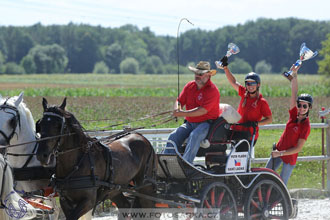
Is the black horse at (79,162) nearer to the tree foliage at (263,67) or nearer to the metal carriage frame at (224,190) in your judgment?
the metal carriage frame at (224,190)

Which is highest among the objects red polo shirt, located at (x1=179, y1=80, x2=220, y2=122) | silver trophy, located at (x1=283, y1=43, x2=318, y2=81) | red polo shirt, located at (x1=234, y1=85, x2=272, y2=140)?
silver trophy, located at (x1=283, y1=43, x2=318, y2=81)

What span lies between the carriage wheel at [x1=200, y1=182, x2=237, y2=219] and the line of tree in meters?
56.5

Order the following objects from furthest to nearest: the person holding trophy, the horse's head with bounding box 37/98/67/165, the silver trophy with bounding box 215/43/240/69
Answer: the silver trophy with bounding box 215/43/240/69
the person holding trophy
the horse's head with bounding box 37/98/67/165

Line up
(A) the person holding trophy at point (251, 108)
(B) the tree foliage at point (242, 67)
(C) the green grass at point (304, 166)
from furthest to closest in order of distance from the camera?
(B) the tree foliage at point (242, 67)
(C) the green grass at point (304, 166)
(A) the person holding trophy at point (251, 108)

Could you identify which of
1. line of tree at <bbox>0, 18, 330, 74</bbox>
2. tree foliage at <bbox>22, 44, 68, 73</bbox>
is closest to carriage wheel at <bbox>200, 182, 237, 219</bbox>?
line of tree at <bbox>0, 18, 330, 74</bbox>

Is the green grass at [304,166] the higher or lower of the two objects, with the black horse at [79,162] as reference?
lower

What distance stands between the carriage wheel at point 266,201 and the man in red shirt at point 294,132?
0.32m

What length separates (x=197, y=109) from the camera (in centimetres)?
724

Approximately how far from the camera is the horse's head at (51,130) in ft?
18.3

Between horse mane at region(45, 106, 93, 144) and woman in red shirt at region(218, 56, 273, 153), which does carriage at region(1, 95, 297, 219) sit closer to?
horse mane at region(45, 106, 93, 144)

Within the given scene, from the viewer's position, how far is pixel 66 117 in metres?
5.89

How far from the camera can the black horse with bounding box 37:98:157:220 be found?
5.73 m

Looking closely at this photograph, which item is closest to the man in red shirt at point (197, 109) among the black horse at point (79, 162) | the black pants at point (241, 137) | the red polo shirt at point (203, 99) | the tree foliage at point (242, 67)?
the red polo shirt at point (203, 99)

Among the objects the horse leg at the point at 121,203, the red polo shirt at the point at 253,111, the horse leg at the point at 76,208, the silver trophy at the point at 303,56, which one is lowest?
the horse leg at the point at 121,203
